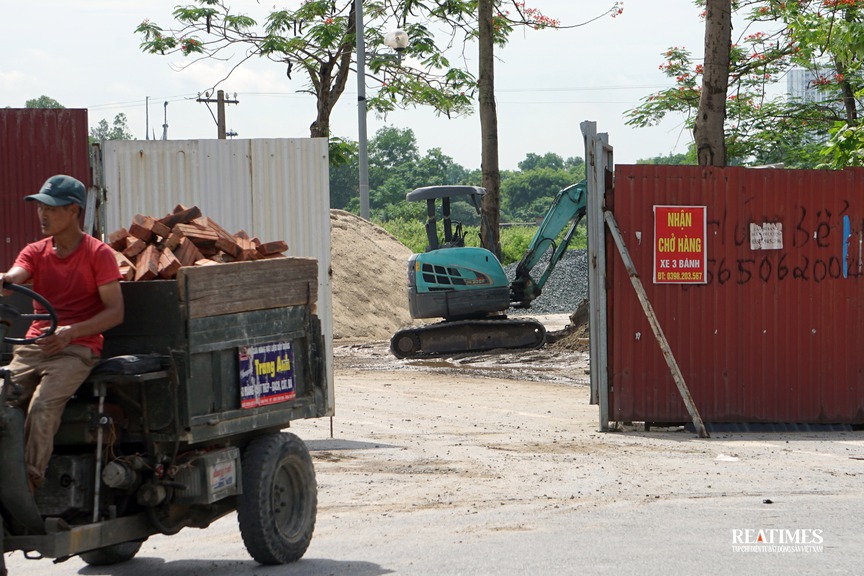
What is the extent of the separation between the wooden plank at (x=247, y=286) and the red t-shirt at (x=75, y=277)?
425 mm

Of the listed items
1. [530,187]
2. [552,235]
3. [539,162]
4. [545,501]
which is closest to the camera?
[545,501]

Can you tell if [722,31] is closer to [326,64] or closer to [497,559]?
[497,559]

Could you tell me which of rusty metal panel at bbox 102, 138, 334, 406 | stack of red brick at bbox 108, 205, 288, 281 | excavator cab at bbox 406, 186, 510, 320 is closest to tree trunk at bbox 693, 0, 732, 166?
excavator cab at bbox 406, 186, 510, 320

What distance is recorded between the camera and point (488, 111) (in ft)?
92.7

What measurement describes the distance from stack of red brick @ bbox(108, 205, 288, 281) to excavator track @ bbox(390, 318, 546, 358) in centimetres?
1572

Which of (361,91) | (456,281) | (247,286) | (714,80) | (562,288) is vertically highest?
(361,91)

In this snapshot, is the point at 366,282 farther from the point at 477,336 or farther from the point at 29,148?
the point at 29,148

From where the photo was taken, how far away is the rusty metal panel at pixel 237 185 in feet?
37.9

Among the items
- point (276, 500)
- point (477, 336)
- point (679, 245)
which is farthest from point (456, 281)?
point (276, 500)

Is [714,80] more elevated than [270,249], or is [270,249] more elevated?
[714,80]

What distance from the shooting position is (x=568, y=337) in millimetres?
23500

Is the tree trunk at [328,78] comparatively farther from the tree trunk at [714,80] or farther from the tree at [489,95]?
the tree trunk at [714,80]

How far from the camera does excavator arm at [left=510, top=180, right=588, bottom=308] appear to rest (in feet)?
72.0

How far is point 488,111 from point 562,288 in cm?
1456
